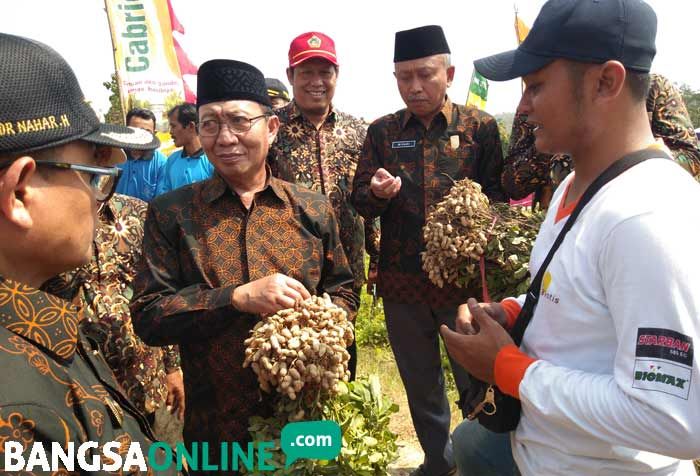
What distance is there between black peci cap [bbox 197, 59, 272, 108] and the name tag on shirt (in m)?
1.35

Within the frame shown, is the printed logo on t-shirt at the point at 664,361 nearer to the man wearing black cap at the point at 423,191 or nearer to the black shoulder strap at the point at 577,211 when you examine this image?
the black shoulder strap at the point at 577,211

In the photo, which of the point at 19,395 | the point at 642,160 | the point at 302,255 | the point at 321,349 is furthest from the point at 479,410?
the point at 19,395

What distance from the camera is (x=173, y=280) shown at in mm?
2514

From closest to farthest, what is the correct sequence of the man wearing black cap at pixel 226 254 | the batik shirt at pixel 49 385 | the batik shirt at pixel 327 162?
the batik shirt at pixel 49 385, the man wearing black cap at pixel 226 254, the batik shirt at pixel 327 162

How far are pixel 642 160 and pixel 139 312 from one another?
2.04m

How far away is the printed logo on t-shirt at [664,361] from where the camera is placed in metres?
1.27

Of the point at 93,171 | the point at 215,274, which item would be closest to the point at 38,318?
the point at 93,171

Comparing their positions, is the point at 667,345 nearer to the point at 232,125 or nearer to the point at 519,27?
the point at 232,125

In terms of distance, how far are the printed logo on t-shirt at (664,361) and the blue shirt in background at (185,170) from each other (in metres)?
5.35

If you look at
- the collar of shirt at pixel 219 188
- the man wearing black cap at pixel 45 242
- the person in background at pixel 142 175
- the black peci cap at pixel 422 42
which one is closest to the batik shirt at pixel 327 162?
the black peci cap at pixel 422 42

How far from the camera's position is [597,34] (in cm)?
153

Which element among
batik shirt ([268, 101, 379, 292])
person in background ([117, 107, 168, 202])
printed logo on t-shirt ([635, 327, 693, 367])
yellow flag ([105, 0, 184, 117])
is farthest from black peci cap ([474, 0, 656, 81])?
yellow flag ([105, 0, 184, 117])

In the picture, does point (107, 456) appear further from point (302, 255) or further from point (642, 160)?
point (642, 160)

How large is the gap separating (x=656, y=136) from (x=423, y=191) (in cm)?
139
